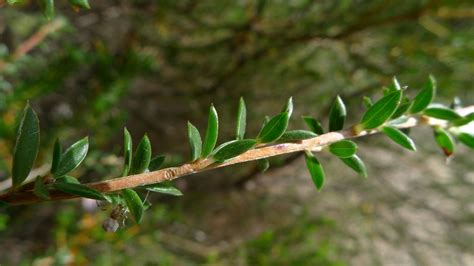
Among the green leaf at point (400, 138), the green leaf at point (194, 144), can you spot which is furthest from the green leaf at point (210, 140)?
the green leaf at point (400, 138)

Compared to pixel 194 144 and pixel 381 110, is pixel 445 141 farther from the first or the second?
pixel 194 144

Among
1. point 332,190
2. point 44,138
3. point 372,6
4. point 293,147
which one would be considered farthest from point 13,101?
point 332,190

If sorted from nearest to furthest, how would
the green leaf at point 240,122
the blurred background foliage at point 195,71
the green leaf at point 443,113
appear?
the green leaf at point 240,122
the green leaf at point 443,113
the blurred background foliage at point 195,71

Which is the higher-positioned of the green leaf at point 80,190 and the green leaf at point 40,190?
the green leaf at point 40,190

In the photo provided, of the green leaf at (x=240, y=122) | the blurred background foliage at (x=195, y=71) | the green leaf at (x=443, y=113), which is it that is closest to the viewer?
the green leaf at (x=240, y=122)

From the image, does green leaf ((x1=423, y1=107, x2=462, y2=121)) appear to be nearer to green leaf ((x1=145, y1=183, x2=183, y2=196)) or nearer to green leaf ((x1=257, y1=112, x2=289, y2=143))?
green leaf ((x1=257, y1=112, x2=289, y2=143))

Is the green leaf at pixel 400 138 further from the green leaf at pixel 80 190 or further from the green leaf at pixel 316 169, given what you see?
the green leaf at pixel 80 190

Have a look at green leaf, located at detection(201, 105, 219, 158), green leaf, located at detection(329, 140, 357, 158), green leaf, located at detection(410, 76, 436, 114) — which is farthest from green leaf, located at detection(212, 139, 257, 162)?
green leaf, located at detection(410, 76, 436, 114)

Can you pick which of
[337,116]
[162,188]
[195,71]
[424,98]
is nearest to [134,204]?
[162,188]

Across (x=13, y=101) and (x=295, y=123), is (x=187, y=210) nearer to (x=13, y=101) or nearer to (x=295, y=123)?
(x=295, y=123)
